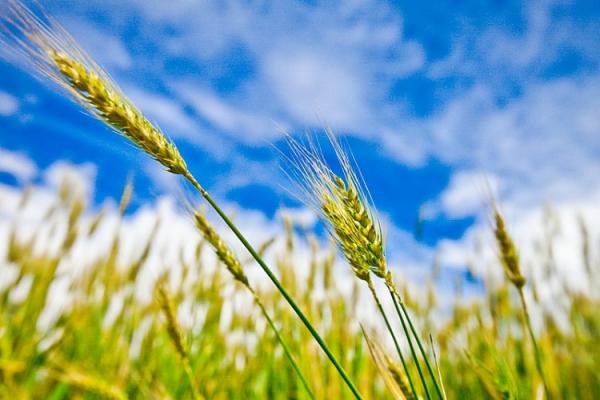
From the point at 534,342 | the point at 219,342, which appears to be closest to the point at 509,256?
the point at 534,342

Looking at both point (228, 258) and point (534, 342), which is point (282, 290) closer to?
point (228, 258)

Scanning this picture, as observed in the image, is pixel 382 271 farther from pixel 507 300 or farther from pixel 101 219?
pixel 101 219

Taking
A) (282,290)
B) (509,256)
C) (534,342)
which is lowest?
(282,290)

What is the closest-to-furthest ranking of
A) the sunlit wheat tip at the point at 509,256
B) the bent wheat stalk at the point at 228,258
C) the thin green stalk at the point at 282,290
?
the thin green stalk at the point at 282,290
the bent wheat stalk at the point at 228,258
the sunlit wheat tip at the point at 509,256

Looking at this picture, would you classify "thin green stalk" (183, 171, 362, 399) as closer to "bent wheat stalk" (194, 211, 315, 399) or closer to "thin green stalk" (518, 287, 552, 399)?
"bent wheat stalk" (194, 211, 315, 399)

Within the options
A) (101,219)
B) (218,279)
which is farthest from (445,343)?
(101,219)

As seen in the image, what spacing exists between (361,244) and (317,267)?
192 cm

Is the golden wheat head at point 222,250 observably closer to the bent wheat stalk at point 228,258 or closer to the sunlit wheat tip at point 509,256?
the bent wheat stalk at point 228,258

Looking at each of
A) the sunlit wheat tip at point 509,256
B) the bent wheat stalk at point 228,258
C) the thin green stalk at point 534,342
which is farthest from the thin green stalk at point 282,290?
the sunlit wheat tip at point 509,256

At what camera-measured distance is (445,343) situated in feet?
10.1

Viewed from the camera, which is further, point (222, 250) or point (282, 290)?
point (222, 250)

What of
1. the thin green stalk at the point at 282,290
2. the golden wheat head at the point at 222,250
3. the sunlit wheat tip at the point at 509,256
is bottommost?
the thin green stalk at the point at 282,290

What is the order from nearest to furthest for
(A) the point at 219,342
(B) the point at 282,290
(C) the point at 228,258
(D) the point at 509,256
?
1. (B) the point at 282,290
2. (C) the point at 228,258
3. (D) the point at 509,256
4. (A) the point at 219,342

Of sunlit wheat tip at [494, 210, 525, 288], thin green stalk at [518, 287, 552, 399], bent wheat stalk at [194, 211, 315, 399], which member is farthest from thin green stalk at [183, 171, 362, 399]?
sunlit wheat tip at [494, 210, 525, 288]
